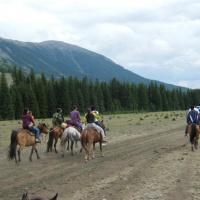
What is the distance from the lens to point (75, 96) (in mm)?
107438

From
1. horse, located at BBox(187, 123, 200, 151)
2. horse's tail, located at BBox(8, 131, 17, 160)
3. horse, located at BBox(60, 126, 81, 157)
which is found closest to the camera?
horse's tail, located at BBox(8, 131, 17, 160)

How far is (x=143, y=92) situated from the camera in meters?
139

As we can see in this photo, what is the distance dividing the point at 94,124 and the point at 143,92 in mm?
121514

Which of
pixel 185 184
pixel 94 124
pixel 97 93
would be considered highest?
pixel 97 93

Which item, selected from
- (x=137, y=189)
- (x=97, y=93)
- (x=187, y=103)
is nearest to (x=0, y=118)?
(x=97, y=93)

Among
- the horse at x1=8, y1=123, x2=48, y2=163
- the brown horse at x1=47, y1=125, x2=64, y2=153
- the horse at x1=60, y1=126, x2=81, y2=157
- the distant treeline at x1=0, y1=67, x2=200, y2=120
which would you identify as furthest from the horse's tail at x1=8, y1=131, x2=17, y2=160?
the distant treeline at x1=0, y1=67, x2=200, y2=120

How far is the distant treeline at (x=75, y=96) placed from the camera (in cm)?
9100

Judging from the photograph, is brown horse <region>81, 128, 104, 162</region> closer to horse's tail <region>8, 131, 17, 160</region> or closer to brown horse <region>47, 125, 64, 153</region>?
horse's tail <region>8, 131, 17, 160</region>

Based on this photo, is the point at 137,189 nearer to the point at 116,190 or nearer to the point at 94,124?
the point at 116,190

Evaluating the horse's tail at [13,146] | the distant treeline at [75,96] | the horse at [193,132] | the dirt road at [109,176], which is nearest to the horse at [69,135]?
the dirt road at [109,176]

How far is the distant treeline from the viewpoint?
91000 mm

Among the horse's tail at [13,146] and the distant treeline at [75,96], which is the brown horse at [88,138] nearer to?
the horse's tail at [13,146]

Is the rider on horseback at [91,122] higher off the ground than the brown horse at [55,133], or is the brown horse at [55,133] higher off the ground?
the rider on horseback at [91,122]

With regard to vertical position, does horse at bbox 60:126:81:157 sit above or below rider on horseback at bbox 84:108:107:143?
below
